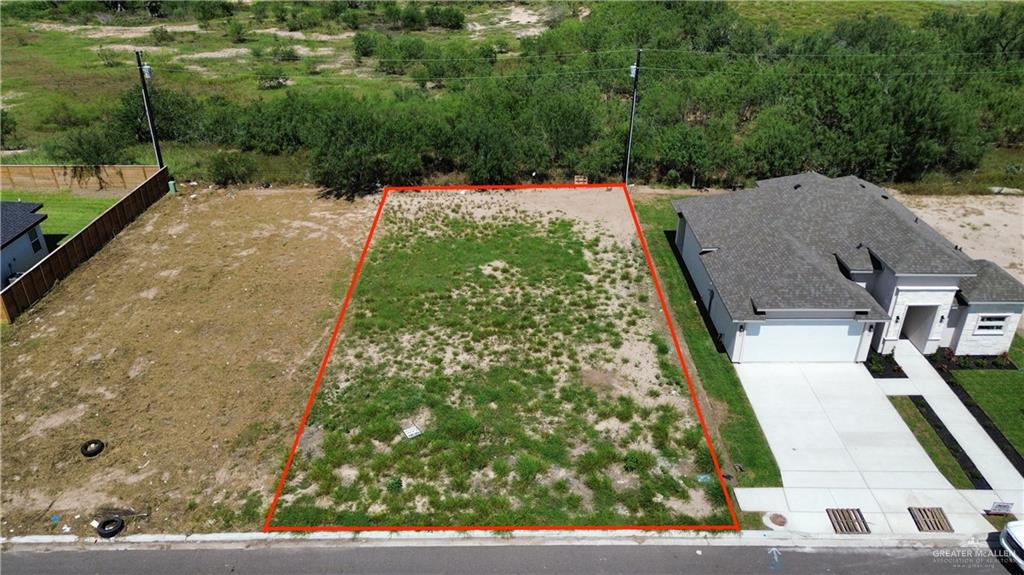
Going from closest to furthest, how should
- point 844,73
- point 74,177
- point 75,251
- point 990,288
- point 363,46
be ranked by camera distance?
point 990,288
point 75,251
point 74,177
point 844,73
point 363,46

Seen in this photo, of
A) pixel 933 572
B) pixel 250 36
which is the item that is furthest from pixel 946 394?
pixel 250 36

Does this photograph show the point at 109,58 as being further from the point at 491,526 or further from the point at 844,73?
the point at 491,526

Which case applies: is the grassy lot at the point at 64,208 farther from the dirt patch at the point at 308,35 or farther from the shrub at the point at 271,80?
the dirt patch at the point at 308,35

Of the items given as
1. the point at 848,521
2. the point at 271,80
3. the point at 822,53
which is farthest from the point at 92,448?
the point at 822,53

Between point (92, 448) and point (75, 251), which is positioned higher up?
point (75, 251)

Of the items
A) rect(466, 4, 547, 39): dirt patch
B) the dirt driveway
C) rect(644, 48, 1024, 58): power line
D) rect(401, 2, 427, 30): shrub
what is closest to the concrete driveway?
the dirt driveway

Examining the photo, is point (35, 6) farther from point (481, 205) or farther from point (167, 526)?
point (167, 526)
